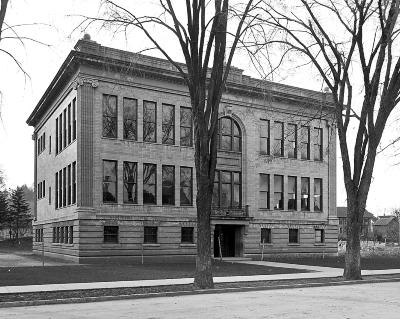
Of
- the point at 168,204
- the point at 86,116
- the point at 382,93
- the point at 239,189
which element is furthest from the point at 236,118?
the point at 382,93

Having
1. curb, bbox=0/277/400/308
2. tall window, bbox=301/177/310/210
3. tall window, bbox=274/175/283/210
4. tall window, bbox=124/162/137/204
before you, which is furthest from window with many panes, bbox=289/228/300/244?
curb, bbox=0/277/400/308

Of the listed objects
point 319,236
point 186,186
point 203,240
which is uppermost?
point 186,186

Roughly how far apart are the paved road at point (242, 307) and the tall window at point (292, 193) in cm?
2455

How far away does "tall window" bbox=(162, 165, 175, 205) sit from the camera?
34750 millimetres

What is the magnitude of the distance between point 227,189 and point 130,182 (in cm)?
764

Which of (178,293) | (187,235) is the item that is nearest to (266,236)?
(187,235)

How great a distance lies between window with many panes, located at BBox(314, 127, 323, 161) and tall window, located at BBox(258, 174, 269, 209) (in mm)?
5278

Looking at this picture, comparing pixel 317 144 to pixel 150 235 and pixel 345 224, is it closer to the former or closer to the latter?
pixel 150 235

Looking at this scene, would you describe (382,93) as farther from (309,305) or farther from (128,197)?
(128,197)

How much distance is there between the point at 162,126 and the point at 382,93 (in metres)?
16.5

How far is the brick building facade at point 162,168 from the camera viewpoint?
31953 millimetres

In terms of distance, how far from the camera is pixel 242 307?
13.0 metres

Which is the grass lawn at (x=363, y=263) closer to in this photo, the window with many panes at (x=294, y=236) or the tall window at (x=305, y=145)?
the window with many panes at (x=294, y=236)

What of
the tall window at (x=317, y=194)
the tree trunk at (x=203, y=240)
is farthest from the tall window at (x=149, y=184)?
the tree trunk at (x=203, y=240)
